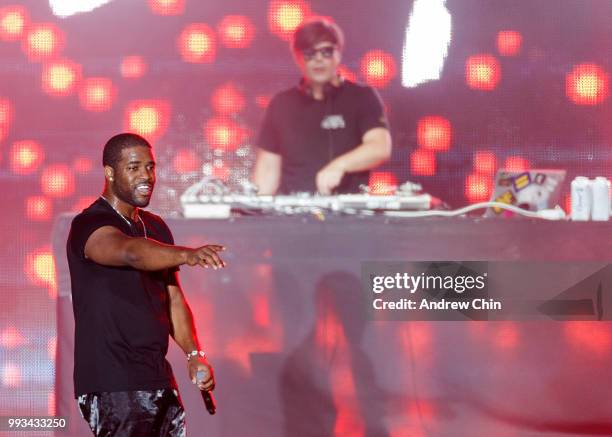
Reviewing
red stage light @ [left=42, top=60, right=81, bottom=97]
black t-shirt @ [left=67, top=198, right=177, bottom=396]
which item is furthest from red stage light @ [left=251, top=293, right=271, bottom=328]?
red stage light @ [left=42, top=60, right=81, bottom=97]

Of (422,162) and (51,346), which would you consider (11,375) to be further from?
(422,162)

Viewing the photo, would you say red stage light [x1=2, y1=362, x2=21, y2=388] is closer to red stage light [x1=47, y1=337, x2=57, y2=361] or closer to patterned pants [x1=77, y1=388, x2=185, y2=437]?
red stage light [x1=47, y1=337, x2=57, y2=361]

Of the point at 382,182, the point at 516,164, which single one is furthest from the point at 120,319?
the point at 516,164

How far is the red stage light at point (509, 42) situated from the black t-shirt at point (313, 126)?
2.06 feet

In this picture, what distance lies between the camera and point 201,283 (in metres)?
3.69

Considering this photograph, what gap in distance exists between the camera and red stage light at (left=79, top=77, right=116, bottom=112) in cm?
434

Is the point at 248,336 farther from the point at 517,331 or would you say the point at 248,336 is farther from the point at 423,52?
the point at 423,52

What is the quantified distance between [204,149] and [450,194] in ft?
3.82

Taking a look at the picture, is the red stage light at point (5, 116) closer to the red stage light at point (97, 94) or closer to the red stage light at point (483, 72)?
the red stage light at point (97, 94)

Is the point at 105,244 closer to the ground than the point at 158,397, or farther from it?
farther from it

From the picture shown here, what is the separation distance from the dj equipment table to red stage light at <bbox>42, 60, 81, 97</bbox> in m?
0.94

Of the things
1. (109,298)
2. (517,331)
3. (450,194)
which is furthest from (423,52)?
(109,298)

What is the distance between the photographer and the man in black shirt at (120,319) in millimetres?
2461

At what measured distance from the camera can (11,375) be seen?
4258 millimetres
